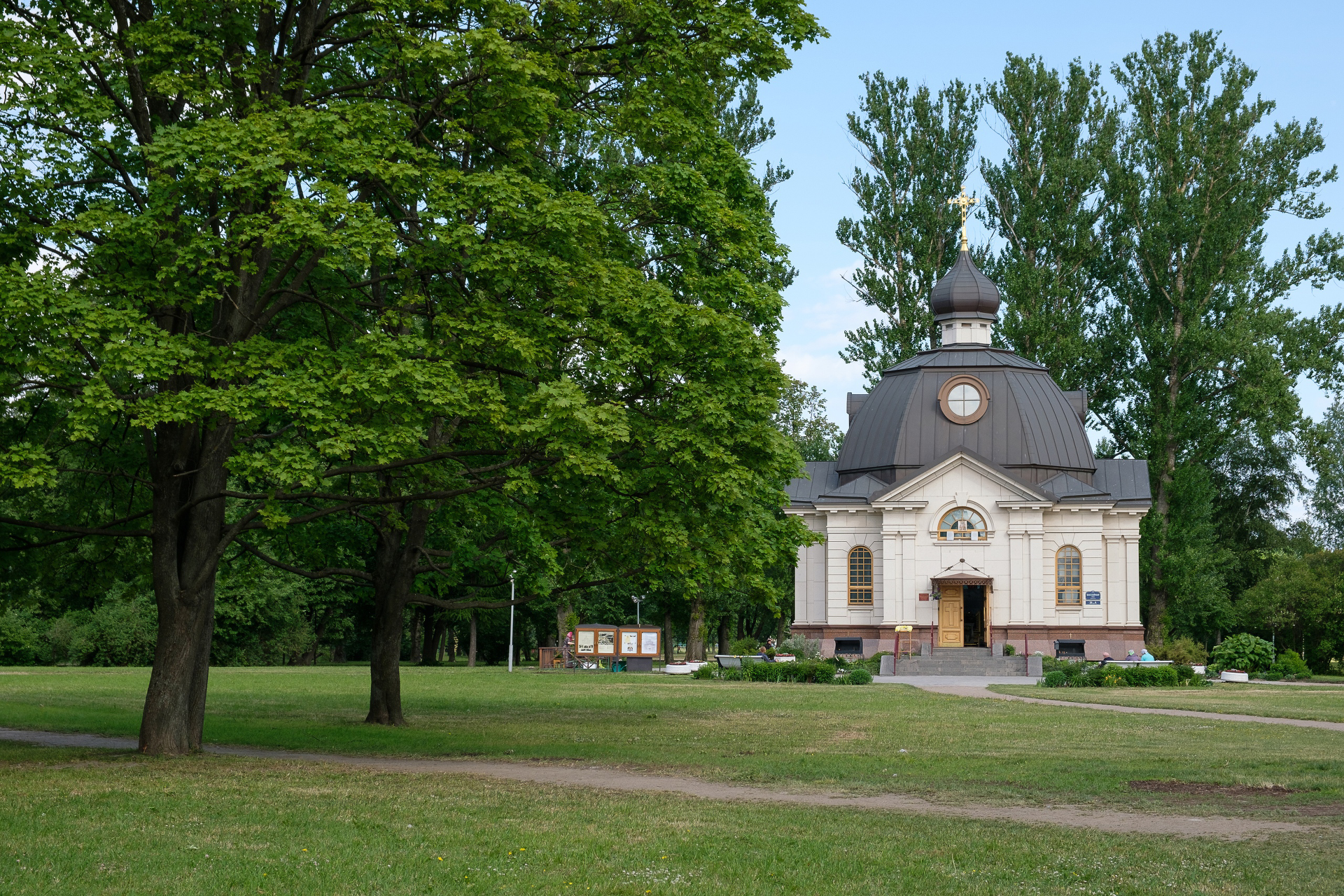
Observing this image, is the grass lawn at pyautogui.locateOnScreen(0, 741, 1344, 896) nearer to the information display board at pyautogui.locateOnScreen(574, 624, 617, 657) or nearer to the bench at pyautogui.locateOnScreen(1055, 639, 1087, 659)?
the information display board at pyautogui.locateOnScreen(574, 624, 617, 657)

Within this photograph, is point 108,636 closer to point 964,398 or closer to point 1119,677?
point 964,398

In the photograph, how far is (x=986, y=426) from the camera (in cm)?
5175

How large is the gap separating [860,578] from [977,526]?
187 inches

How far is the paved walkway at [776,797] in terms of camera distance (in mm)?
12461

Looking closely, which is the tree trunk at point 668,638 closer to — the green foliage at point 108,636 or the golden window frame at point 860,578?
the golden window frame at point 860,578

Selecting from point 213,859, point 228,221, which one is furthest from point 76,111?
point 213,859

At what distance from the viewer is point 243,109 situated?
1656 centimetres

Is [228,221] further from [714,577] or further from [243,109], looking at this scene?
[714,577]

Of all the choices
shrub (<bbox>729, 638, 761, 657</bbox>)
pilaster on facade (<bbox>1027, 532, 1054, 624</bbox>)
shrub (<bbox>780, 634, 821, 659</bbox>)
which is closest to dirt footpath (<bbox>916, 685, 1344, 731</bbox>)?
shrub (<bbox>780, 634, 821, 659</bbox>)

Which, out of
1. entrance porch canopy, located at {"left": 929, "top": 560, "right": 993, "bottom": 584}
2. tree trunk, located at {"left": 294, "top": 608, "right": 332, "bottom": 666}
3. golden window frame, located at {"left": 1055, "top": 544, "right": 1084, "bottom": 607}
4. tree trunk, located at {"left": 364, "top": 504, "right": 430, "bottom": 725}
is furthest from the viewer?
tree trunk, located at {"left": 294, "top": 608, "right": 332, "bottom": 666}

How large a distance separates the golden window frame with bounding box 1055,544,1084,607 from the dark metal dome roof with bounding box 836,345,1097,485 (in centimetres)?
285

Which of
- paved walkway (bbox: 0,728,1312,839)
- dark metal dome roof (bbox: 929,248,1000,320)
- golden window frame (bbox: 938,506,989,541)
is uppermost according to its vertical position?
dark metal dome roof (bbox: 929,248,1000,320)

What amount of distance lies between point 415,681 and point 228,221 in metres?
25.8

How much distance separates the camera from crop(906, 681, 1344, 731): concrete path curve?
25016 mm
